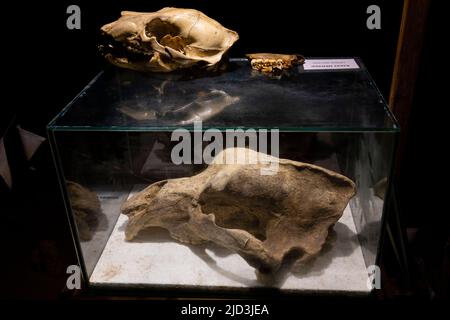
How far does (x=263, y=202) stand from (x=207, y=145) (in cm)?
26

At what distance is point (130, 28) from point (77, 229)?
583 millimetres

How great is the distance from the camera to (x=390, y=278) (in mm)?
1259

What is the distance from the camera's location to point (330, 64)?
1366 millimetres

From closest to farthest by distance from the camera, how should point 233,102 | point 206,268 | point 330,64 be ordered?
point 233,102 → point 206,268 → point 330,64

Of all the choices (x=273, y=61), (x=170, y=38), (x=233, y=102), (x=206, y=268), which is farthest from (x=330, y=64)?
(x=206, y=268)

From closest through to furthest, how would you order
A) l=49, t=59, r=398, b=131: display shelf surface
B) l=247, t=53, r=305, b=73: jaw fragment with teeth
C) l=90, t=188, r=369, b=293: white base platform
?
l=49, t=59, r=398, b=131: display shelf surface < l=90, t=188, r=369, b=293: white base platform < l=247, t=53, r=305, b=73: jaw fragment with teeth

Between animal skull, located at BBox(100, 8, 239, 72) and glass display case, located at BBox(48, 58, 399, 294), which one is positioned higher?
animal skull, located at BBox(100, 8, 239, 72)

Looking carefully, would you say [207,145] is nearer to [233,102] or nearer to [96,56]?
[233,102]

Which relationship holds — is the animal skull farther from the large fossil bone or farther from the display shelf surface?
the large fossil bone

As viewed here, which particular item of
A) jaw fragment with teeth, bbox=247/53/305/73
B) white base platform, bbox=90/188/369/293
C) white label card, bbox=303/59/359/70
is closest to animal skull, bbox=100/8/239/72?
jaw fragment with teeth, bbox=247/53/305/73

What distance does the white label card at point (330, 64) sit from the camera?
1.34m

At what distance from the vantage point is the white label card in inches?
52.8

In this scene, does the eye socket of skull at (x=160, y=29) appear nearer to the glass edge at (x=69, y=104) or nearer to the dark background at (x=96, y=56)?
the dark background at (x=96, y=56)

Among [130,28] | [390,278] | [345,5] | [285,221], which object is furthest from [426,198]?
[130,28]
